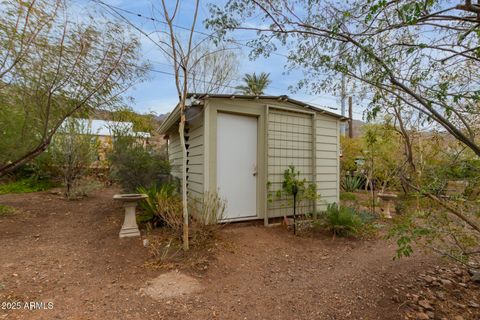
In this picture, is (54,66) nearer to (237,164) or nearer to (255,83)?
(237,164)

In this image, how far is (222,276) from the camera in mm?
2848

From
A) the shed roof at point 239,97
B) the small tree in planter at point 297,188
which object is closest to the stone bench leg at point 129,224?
the shed roof at point 239,97

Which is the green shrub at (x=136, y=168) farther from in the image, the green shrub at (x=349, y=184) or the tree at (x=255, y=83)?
the tree at (x=255, y=83)

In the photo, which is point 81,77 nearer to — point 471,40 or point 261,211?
point 261,211

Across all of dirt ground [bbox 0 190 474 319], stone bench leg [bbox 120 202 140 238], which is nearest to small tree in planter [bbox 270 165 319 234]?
dirt ground [bbox 0 190 474 319]

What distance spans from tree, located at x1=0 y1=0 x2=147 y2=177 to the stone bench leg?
79.6 inches

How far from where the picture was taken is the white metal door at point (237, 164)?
4422 millimetres

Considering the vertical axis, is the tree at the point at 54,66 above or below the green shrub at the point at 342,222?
above

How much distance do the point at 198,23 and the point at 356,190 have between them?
9.26 meters

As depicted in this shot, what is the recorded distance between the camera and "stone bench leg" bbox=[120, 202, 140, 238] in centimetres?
398

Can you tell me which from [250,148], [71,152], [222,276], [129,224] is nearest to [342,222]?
[250,148]

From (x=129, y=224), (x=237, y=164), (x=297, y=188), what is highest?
(x=237, y=164)

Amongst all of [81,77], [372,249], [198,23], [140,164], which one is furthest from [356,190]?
[81,77]

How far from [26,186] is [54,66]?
6.89 metres
